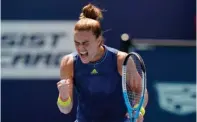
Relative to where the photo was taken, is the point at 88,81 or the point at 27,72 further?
the point at 27,72

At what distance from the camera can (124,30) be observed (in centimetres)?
482

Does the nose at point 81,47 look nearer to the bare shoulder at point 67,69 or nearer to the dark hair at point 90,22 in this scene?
the dark hair at point 90,22

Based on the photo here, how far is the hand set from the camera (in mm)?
2641

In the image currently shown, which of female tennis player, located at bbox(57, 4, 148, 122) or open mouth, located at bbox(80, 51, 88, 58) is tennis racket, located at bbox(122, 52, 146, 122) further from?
open mouth, located at bbox(80, 51, 88, 58)

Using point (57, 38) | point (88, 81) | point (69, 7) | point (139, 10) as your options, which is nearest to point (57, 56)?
point (57, 38)

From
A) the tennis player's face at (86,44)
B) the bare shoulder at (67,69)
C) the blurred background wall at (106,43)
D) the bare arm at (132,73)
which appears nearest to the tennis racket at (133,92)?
the bare arm at (132,73)

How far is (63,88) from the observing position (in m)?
2.66

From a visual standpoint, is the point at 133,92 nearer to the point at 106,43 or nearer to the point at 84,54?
the point at 84,54

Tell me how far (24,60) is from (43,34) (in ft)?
1.00

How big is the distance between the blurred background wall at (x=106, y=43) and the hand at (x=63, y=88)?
1.93 metres

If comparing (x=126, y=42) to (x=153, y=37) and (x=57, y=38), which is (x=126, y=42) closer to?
(x=153, y=37)

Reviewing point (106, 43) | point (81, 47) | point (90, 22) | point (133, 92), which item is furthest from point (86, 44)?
point (106, 43)

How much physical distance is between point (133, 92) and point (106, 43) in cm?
193

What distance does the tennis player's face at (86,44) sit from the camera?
105 inches
